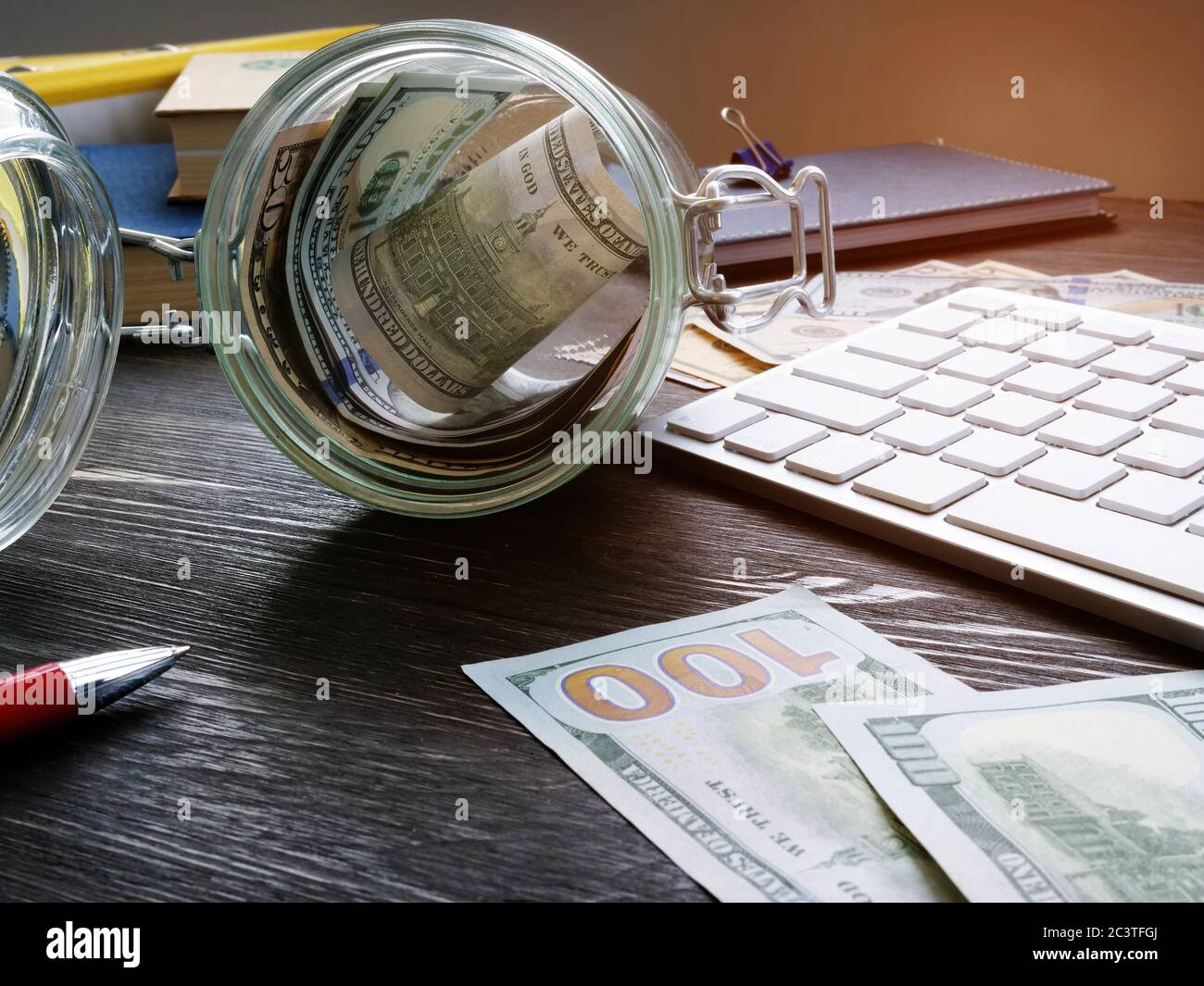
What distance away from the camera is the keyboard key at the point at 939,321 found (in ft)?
2.40

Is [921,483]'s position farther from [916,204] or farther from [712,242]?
[916,204]

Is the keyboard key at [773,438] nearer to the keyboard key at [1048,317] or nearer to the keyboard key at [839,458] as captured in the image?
the keyboard key at [839,458]

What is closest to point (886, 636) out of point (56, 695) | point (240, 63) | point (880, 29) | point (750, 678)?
point (750, 678)

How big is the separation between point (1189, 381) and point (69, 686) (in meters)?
0.56

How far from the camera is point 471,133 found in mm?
607

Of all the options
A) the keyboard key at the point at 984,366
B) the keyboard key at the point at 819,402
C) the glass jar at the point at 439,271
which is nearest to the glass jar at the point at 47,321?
the glass jar at the point at 439,271

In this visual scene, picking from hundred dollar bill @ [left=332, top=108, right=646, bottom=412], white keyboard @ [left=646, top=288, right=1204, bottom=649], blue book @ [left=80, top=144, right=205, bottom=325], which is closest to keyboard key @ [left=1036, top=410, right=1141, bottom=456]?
white keyboard @ [left=646, top=288, right=1204, bottom=649]

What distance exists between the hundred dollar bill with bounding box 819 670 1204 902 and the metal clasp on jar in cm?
20

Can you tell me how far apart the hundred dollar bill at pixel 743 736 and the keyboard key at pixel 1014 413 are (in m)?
0.17

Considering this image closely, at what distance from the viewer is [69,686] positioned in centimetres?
42

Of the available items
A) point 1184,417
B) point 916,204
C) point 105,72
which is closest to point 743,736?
A: point 1184,417

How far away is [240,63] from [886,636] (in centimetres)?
85

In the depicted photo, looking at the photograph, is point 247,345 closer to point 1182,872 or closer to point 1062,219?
point 1182,872

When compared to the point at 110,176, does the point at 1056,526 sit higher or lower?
lower
